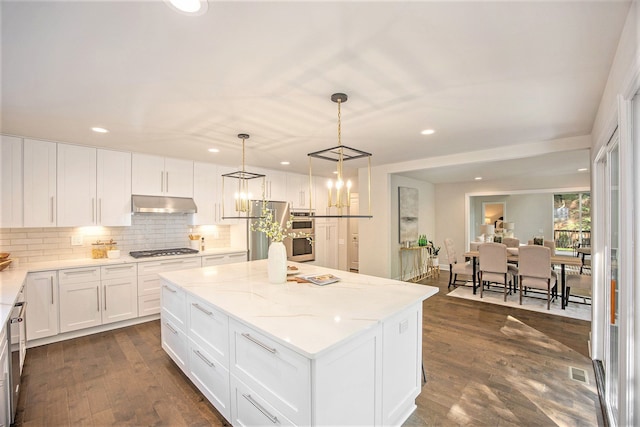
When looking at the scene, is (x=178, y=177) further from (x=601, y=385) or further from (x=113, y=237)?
(x=601, y=385)

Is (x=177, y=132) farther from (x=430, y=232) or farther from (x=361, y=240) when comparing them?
(x=430, y=232)

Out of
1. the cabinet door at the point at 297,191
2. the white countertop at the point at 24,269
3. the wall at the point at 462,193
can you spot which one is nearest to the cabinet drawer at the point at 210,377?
the white countertop at the point at 24,269

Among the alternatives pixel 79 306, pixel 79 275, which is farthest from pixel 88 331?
pixel 79 275

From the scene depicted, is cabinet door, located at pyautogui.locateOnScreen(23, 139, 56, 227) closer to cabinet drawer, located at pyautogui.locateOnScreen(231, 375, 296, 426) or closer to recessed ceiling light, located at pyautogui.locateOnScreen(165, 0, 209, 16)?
cabinet drawer, located at pyautogui.locateOnScreen(231, 375, 296, 426)

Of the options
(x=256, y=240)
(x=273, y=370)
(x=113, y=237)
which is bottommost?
(x=273, y=370)

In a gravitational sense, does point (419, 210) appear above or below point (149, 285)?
above

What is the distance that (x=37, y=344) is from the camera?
3227mm

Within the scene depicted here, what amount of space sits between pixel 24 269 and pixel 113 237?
1032mm

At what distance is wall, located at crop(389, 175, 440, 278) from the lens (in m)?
5.77

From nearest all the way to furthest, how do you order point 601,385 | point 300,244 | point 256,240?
point 601,385, point 256,240, point 300,244

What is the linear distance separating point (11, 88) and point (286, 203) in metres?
3.99

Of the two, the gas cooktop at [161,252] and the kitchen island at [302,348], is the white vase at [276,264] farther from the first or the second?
the gas cooktop at [161,252]

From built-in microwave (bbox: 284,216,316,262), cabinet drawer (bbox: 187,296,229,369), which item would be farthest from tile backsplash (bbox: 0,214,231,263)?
Result: cabinet drawer (bbox: 187,296,229,369)

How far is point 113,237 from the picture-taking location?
410 centimetres
